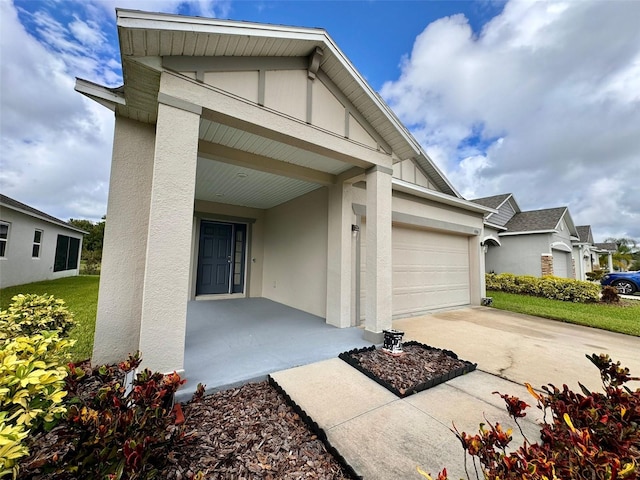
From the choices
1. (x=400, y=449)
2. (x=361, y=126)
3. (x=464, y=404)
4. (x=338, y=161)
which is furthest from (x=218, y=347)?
(x=361, y=126)

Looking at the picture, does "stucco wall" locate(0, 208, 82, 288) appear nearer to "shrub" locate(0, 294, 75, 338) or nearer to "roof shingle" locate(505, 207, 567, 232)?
"shrub" locate(0, 294, 75, 338)

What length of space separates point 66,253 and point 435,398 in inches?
795

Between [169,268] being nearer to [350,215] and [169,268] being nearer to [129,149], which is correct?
[129,149]

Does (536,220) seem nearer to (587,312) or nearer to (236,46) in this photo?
(587,312)

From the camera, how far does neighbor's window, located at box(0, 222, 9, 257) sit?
9680 millimetres

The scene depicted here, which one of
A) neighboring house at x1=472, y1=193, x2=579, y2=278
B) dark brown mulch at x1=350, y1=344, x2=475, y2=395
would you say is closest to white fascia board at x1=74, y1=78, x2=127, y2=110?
dark brown mulch at x1=350, y1=344, x2=475, y2=395

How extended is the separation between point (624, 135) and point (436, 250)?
15978 millimetres

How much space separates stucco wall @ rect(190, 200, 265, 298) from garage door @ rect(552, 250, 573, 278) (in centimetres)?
1515

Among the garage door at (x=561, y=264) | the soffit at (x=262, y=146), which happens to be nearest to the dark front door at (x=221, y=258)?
the soffit at (x=262, y=146)

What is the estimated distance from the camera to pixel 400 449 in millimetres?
1997

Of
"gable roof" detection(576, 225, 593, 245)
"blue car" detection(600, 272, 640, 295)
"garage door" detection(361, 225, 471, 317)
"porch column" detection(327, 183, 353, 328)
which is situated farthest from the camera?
"gable roof" detection(576, 225, 593, 245)

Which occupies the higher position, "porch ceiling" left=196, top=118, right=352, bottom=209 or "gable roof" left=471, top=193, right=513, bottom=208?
"gable roof" left=471, top=193, right=513, bottom=208

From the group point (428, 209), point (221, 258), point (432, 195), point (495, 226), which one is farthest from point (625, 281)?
point (221, 258)

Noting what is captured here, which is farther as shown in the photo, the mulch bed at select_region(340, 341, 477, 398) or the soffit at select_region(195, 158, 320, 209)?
the soffit at select_region(195, 158, 320, 209)
